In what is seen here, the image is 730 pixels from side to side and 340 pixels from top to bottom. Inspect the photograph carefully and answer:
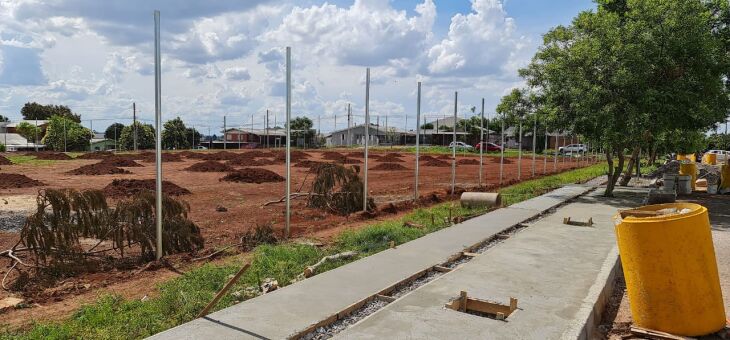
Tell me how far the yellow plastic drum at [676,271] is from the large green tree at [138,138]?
2446 inches

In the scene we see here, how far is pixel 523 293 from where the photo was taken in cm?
587

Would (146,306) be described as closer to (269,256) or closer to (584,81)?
(269,256)

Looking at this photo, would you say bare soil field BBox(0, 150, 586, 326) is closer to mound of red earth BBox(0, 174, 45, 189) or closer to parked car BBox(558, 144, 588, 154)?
mound of red earth BBox(0, 174, 45, 189)

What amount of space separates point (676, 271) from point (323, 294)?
3.32 meters

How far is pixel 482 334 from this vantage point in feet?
15.2

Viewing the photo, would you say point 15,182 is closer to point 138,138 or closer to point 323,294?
point 323,294

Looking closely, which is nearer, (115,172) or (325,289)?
(325,289)

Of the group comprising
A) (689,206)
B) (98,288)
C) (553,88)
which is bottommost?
(98,288)

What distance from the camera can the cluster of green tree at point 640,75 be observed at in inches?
553

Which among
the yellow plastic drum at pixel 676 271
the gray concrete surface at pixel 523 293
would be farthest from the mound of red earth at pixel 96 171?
the yellow plastic drum at pixel 676 271

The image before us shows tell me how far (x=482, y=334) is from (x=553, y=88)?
12860 millimetres

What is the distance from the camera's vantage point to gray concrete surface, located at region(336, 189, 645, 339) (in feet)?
15.4

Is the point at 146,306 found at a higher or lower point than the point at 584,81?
lower

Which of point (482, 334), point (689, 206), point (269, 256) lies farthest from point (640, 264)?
point (269, 256)
